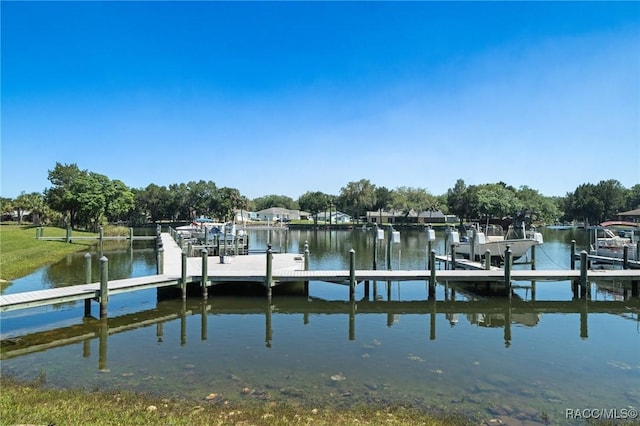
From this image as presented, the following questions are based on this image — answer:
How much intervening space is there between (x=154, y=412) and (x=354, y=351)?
5.55 metres

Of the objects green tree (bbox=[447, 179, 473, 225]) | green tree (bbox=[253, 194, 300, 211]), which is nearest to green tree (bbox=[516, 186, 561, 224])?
green tree (bbox=[447, 179, 473, 225])

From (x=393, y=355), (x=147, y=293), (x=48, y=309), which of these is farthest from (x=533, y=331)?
(x=48, y=309)

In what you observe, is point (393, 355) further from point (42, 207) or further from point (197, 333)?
point (42, 207)

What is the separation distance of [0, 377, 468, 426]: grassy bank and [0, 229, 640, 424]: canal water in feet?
1.31

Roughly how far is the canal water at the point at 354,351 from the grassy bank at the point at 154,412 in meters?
0.40

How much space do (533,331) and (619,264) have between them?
15.5m

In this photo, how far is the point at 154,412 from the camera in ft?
25.4

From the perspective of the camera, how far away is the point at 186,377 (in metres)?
9.64

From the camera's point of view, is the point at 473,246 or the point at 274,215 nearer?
the point at 473,246

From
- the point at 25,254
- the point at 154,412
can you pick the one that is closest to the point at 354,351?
the point at 154,412

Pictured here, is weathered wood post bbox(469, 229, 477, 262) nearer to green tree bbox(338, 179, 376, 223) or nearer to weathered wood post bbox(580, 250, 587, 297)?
weathered wood post bbox(580, 250, 587, 297)

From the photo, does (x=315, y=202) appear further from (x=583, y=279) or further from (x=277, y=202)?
(x=583, y=279)

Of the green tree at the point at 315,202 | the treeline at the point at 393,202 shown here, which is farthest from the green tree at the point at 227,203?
the green tree at the point at 315,202

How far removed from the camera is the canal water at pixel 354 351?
8891mm
